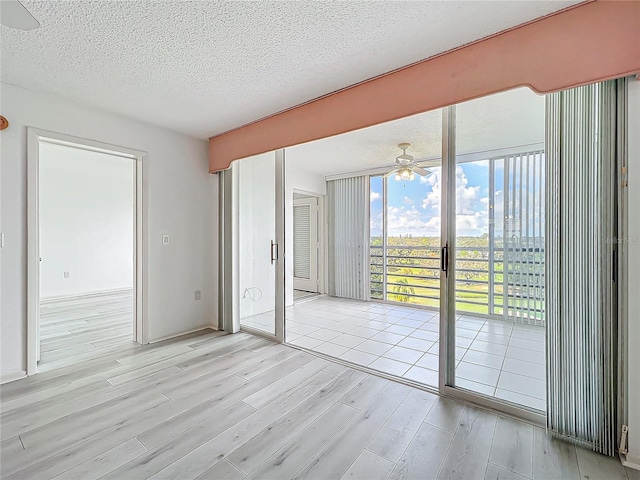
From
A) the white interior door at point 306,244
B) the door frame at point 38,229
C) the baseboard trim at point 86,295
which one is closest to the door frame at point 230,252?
the door frame at point 38,229

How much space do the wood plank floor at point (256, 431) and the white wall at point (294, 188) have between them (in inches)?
101

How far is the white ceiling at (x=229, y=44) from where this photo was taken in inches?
64.1

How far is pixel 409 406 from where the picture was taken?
2115 mm

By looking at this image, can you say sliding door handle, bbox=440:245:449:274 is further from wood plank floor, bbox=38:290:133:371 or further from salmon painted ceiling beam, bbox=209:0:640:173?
wood plank floor, bbox=38:290:133:371

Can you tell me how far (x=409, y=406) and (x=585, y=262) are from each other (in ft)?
4.78

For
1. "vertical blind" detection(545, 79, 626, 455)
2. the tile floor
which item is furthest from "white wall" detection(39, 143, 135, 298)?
"vertical blind" detection(545, 79, 626, 455)

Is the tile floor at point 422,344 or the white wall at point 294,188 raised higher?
the white wall at point 294,188

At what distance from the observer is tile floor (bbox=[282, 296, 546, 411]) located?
2.05 m

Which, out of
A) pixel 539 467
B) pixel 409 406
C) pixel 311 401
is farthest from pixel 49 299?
pixel 539 467

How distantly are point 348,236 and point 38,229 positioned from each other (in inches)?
178

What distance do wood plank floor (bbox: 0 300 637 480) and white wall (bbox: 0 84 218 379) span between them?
785mm

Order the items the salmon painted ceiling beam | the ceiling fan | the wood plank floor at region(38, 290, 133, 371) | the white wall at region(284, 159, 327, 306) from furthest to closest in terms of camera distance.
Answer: the white wall at region(284, 159, 327, 306) → the ceiling fan → the wood plank floor at region(38, 290, 133, 371) → the salmon painted ceiling beam

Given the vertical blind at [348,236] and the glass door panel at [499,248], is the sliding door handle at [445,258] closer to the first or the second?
the glass door panel at [499,248]

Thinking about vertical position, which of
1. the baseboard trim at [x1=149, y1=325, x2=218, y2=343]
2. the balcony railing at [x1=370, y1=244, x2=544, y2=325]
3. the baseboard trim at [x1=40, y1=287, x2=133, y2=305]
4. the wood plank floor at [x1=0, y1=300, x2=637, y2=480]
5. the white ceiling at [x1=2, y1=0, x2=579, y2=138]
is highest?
the white ceiling at [x1=2, y1=0, x2=579, y2=138]
